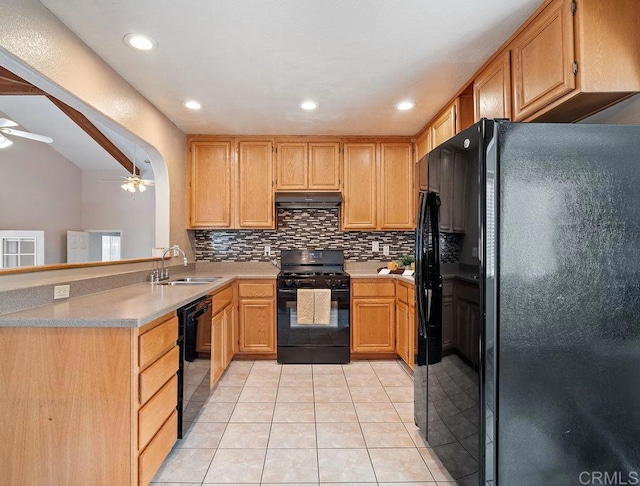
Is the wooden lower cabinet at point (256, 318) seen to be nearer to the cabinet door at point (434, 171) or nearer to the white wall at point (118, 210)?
the cabinet door at point (434, 171)

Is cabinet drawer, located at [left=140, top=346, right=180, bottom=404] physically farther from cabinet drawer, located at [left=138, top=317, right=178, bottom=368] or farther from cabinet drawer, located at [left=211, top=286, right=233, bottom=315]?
cabinet drawer, located at [left=211, top=286, right=233, bottom=315]

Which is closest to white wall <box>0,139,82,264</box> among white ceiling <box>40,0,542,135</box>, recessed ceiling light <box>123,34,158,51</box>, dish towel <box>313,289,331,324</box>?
white ceiling <box>40,0,542,135</box>

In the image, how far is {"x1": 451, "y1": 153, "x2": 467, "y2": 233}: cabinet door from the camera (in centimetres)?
148

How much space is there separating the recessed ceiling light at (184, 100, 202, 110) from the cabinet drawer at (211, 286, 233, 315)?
62.6 inches

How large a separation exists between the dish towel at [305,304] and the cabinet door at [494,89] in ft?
6.76

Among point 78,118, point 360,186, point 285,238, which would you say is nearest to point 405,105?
point 360,186

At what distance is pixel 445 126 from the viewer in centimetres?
291

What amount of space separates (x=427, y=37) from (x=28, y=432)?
271 cm

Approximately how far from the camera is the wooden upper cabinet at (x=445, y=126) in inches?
107

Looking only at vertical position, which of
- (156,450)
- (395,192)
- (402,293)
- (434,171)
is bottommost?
(156,450)

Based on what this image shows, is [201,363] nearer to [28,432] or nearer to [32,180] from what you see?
[28,432]

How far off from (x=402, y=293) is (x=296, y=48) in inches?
89.4

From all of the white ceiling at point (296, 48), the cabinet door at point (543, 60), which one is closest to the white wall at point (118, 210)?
the white ceiling at point (296, 48)

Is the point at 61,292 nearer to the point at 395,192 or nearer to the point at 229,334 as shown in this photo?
the point at 229,334
